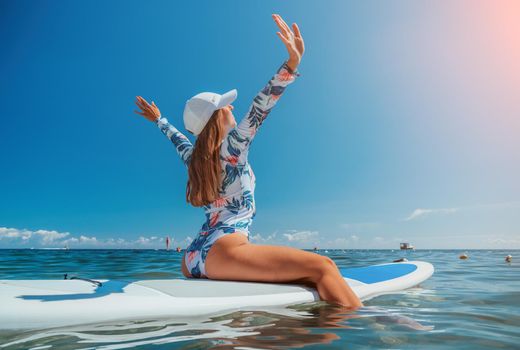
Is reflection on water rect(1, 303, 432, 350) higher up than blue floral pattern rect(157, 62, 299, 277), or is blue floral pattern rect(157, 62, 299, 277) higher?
blue floral pattern rect(157, 62, 299, 277)

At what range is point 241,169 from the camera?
260 centimetres

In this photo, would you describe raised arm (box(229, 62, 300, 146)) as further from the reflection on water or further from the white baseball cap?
the reflection on water

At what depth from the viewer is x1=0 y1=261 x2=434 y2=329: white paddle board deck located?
2.12m

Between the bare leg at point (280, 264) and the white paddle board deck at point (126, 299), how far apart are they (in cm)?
11

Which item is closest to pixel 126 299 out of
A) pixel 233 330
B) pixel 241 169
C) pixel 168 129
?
pixel 233 330

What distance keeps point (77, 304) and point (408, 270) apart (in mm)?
3470

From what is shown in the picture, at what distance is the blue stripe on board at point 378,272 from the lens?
370 cm

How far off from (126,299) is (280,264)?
99 cm

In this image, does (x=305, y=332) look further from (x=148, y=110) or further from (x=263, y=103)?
(x=148, y=110)

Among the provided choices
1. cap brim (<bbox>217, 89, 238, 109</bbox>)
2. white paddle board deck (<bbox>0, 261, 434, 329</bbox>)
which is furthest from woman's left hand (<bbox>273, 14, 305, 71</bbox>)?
white paddle board deck (<bbox>0, 261, 434, 329</bbox>)

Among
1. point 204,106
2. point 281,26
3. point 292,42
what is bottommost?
point 204,106

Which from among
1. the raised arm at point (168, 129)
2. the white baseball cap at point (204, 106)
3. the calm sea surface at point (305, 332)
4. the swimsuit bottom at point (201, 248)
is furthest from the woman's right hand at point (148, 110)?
the calm sea surface at point (305, 332)

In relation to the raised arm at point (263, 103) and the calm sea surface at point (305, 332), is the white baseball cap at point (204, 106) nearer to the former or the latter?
the raised arm at point (263, 103)

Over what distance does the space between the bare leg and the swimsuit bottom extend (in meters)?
0.04
